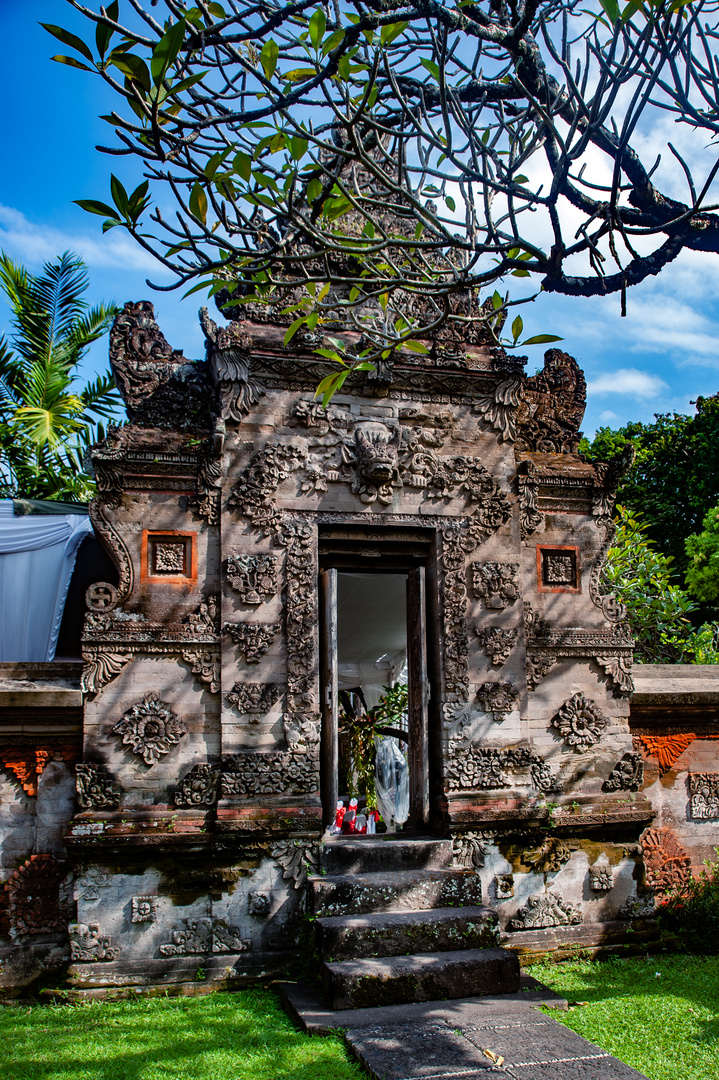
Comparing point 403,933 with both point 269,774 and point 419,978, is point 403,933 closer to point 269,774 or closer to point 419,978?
point 419,978

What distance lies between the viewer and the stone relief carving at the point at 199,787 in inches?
242

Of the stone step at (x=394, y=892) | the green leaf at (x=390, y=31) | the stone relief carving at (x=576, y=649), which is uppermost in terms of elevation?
the green leaf at (x=390, y=31)

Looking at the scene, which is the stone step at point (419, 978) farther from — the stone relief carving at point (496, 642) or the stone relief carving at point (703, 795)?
the stone relief carving at point (703, 795)

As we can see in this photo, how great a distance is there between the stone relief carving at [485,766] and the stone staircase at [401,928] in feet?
1.79

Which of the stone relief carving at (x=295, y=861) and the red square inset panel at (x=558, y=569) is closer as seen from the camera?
the stone relief carving at (x=295, y=861)

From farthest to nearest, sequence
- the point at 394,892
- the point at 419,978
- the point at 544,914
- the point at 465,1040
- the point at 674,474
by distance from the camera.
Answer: the point at 674,474, the point at 544,914, the point at 394,892, the point at 419,978, the point at 465,1040

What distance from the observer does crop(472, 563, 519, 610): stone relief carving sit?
7.09 meters

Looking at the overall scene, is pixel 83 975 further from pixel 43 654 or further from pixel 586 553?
pixel 586 553

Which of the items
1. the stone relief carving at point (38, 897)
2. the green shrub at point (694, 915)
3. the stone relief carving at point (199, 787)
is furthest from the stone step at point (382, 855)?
the green shrub at point (694, 915)

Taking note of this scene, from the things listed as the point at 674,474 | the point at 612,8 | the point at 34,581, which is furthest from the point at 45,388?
the point at 674,474

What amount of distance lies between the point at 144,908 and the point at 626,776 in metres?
4.17

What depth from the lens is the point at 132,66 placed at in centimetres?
327

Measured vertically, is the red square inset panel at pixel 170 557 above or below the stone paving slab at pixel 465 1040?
above

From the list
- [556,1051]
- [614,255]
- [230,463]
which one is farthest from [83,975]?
[614,255]
